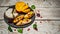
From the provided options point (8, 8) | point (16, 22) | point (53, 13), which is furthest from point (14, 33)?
point (53, 13)

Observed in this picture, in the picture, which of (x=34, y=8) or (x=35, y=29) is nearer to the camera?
(x=35, y=29)

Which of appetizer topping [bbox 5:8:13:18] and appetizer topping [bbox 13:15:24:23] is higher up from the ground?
appetizer topping [bbox 5:8:13:18]

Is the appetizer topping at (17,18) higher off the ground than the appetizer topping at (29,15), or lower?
lower

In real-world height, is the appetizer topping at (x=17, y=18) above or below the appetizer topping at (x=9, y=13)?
below

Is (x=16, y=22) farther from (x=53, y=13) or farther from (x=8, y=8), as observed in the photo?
(x=53, y=13)

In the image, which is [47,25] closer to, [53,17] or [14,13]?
[53,17]

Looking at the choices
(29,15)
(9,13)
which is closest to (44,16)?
(29,15)

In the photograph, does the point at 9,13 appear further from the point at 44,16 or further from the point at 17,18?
the point at 44,16

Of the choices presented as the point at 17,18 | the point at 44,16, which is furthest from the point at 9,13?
the point at 44,16

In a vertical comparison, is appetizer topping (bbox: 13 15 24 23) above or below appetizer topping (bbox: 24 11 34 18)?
below

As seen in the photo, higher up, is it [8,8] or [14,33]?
[8,8]

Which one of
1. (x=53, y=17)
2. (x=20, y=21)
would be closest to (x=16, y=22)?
(x=20, y=21)
